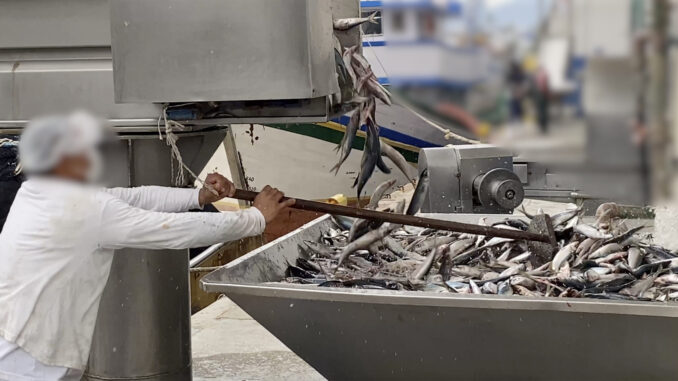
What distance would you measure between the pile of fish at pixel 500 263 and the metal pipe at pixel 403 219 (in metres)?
0.14

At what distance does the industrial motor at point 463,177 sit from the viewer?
22.7 feet

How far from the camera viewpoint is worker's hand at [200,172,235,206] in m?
3.58

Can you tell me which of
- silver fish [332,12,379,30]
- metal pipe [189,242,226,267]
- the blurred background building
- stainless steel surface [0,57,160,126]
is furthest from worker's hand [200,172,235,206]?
metal pipe [189,242,226,267]

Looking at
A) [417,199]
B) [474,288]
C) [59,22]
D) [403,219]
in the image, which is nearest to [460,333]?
[474,288]

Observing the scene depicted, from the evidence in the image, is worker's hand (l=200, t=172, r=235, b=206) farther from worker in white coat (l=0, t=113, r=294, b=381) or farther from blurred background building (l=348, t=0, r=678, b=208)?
blurred background building (l=348, t=0, r=678, b=208)

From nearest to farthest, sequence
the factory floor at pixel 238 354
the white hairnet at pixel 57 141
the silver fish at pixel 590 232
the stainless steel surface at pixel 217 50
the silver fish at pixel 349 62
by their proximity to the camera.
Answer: the white hairnet at pixel 57 141 < the stainless steel surface at pixel 217 50 < the silver fish at pixel 349 62 < the silver fish at pixel 590 232 < the factory floor at pixel 238 354

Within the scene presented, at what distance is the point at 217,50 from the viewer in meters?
3.08

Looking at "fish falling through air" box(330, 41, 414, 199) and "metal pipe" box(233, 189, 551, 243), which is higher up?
"fish falling through air" box(330, 41, 414, 199)

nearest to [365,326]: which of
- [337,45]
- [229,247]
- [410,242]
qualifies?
[337,45]

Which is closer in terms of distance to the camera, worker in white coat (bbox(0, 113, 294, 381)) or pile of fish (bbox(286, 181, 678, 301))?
worker in white coat (bbox(0, 113, 294, 381))

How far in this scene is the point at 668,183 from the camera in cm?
69

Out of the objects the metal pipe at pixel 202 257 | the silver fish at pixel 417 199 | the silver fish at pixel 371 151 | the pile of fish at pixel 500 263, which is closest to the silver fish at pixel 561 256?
the pile of fish at pixel 500 263

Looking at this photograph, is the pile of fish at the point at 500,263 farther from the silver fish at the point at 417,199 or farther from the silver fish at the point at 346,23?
the silver fish at the point at 346,23

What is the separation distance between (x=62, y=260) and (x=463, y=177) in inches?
184
